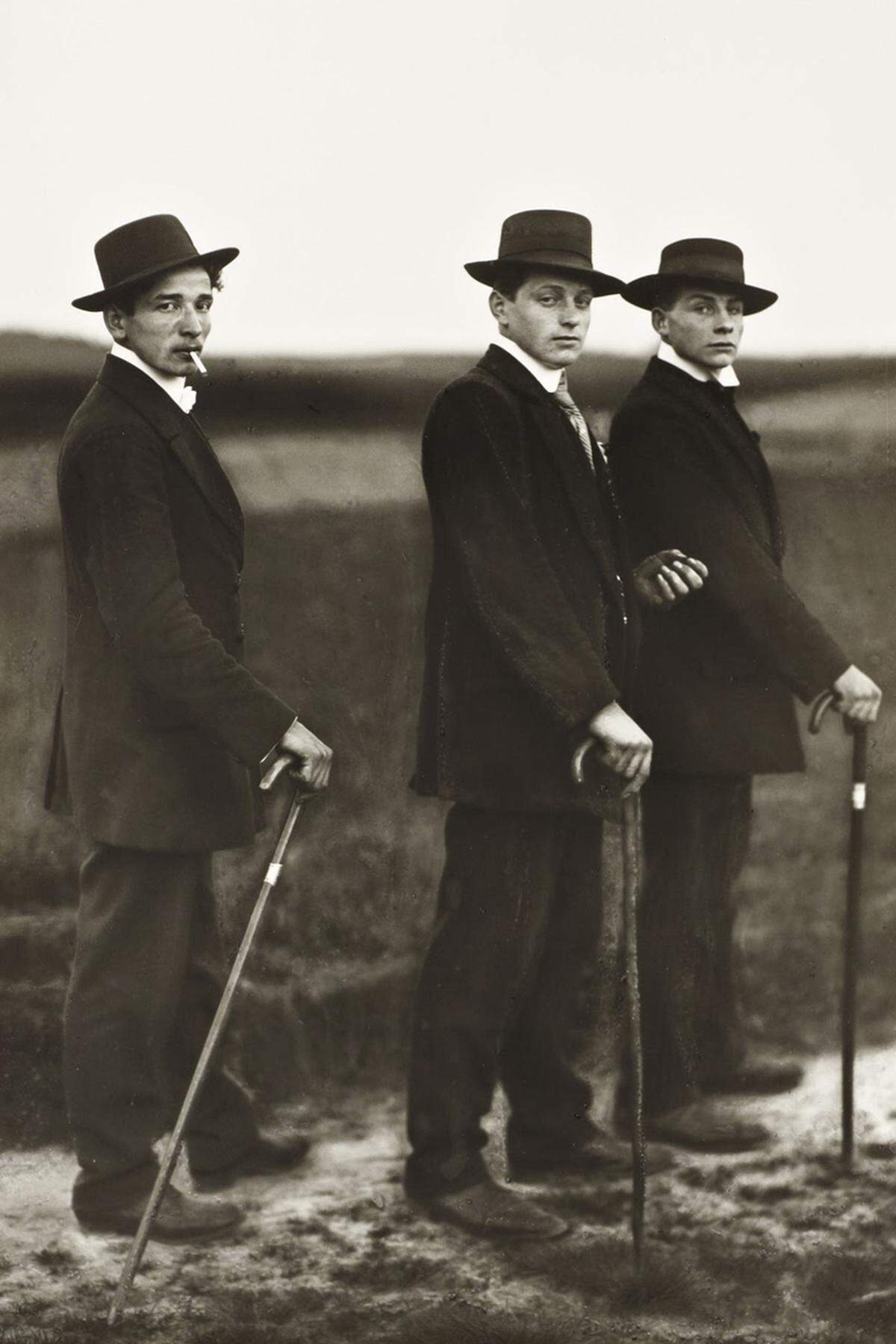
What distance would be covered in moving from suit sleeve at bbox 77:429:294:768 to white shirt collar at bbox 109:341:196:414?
0.13m

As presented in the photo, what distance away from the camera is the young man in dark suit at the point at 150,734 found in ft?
11.0

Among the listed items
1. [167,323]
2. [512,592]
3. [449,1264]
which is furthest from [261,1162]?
[167,323]

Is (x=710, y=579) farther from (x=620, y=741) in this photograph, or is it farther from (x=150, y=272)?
(x=150, y=272)

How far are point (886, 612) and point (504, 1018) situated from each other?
1.31m

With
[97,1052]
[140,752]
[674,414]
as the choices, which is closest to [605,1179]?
[97,1052]

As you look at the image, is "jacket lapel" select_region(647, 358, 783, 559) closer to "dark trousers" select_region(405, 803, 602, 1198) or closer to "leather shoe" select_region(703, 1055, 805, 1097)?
"dark trousers" select_region(405, 803, 602, 1198)

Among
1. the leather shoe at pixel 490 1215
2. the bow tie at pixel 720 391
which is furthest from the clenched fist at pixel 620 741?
the leather shoe at pixel 490 1215

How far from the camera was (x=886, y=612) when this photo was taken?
3725mm

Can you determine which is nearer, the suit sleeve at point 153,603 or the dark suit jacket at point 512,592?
the suit sleeve at point 153,603

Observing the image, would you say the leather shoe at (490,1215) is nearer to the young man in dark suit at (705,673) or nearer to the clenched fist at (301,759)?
the young man in dark suit at (705,673)

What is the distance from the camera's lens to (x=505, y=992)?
359 centimetres

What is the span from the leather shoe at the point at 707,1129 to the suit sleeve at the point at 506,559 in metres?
1.01

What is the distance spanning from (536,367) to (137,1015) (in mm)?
1699

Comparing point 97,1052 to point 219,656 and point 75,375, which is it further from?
point 75,375
